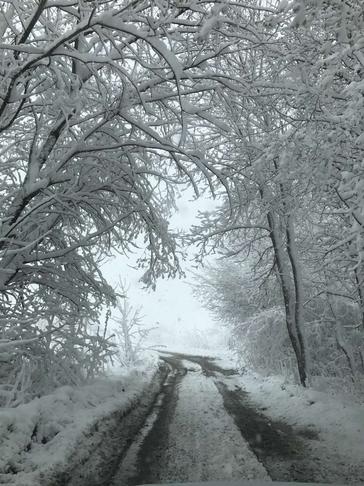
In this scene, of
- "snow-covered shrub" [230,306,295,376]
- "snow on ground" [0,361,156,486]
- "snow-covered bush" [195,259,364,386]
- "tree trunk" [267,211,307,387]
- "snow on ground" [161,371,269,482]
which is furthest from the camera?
"snow-covered shrub" [230,306,295,376]

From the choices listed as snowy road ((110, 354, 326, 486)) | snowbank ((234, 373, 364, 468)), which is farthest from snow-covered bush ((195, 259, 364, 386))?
snowy road ((110, 354, 326, 486))

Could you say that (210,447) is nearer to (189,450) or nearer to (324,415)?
(189,450)

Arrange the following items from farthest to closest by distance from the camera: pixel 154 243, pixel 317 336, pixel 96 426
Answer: pixel 317 336 → pixel 154 243 → pixel 96 426

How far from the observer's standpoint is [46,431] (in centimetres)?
578

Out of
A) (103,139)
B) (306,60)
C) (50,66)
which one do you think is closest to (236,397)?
(103,139)

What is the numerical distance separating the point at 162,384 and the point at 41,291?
23.9 feet

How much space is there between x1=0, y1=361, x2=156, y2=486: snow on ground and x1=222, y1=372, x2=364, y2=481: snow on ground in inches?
124

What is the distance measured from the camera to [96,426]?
6.68 meters

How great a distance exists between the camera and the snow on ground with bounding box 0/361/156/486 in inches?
177

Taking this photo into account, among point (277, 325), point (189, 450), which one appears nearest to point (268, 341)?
point (277, 325)

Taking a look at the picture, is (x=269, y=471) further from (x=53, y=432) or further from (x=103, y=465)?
(x=53, y=432)

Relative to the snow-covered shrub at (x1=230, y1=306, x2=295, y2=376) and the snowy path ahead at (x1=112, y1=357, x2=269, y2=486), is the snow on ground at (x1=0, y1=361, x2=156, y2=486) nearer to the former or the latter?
the snowy path ahead at (x1=112, y1=357, x2=269, y2=486)

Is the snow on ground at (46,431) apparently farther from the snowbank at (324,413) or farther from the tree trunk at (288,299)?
the tree trunk at (288,299)

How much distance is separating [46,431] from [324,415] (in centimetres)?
466
